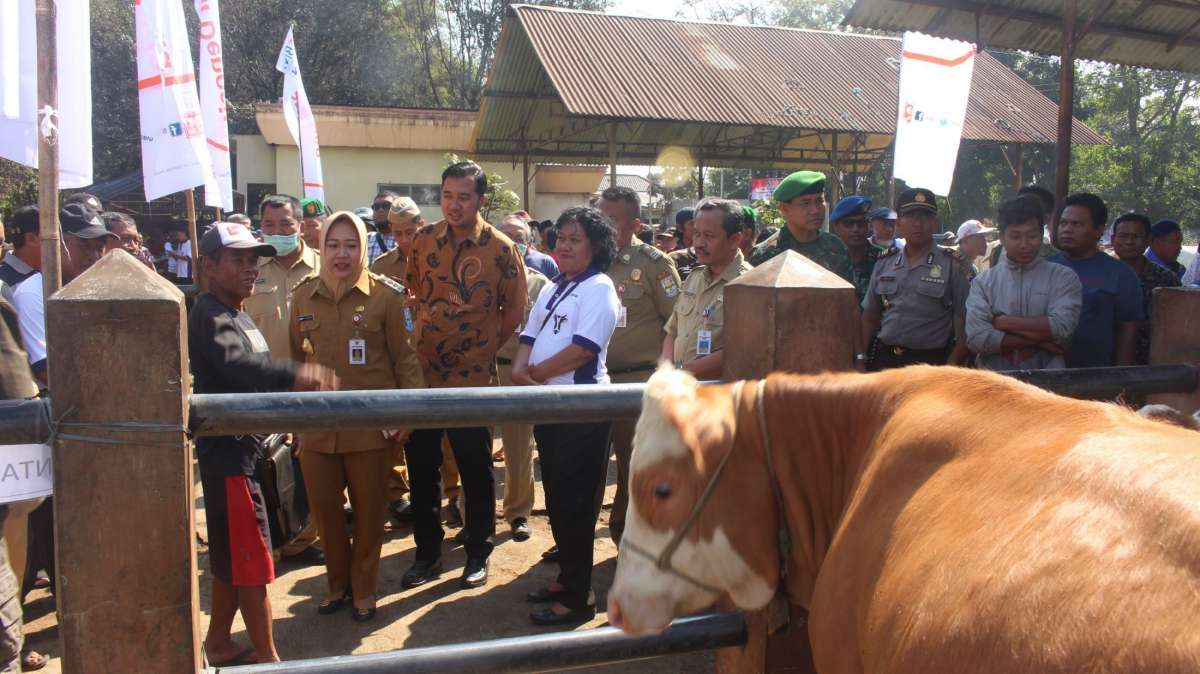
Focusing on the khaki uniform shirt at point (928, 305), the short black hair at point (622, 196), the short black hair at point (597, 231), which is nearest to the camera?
the short black hair at point (597, 231)

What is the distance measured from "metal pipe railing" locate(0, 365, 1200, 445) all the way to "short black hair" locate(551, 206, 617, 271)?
255 centimetres

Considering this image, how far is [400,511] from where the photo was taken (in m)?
6.00

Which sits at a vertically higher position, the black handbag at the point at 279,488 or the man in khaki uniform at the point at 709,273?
the man in khaki uniform at the point at 709,273

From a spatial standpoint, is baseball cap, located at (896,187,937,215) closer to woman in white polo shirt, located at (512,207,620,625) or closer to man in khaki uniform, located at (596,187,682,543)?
man in khaki uniform, located at (596,187,682,543)

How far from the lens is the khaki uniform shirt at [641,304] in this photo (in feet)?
18.5

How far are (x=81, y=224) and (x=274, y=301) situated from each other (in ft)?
3.91

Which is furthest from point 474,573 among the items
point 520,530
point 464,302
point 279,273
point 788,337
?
point 788,337

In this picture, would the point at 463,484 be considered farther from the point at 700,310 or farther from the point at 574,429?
the point at 700,310

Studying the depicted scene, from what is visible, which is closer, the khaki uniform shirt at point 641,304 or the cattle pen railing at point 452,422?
the cattle pen railing at point 452,422

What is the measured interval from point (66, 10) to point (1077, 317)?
18.1 ft

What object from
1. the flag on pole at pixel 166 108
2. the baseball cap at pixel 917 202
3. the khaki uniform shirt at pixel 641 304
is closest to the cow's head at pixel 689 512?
the baseball cap at pixel 917 202

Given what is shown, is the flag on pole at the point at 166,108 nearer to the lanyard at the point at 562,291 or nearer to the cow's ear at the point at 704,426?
the lanyard at the point at 562,291

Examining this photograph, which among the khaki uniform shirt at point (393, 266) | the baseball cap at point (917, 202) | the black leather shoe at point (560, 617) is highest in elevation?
the baseball cap at point (917, 202)

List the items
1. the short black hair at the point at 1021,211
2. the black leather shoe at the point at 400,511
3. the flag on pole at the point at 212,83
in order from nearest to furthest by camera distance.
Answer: the short black hair at the point at 1021,211 → the black leather shoe at the point at 400,511 → the flag on pole at the point at 212,83
